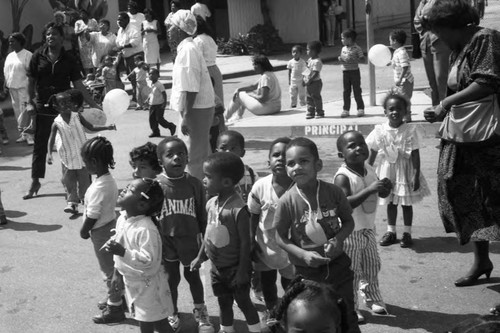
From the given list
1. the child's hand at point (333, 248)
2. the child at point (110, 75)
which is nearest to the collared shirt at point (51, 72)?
the child's hand at point (333, 248)

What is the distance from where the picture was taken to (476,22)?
5.46m

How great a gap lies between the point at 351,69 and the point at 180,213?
7.08 meters

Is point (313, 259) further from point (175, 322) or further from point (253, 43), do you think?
point (253, 43)

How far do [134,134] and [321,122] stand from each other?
10.3 ft

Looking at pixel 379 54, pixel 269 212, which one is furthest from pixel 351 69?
pixel 269 212

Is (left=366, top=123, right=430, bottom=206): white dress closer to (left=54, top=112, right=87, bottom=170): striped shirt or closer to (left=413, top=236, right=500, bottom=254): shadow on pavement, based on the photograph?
(left=413, top=236, right=500, bottom=254): shadow on pavement

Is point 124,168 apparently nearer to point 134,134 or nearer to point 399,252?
point 134,134

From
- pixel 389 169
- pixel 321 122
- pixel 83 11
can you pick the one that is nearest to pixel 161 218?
pixel 389 169

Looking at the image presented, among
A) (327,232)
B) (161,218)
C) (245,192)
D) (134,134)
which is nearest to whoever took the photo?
(327,232)

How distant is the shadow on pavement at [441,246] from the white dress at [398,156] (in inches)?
16.2

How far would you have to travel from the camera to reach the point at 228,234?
500cm

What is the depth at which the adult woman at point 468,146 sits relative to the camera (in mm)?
5305

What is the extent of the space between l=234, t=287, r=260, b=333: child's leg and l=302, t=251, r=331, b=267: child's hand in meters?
0.62

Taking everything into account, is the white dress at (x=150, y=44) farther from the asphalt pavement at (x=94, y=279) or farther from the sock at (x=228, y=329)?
the sock at (x=228, y=329)
